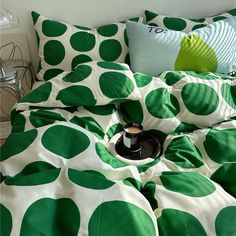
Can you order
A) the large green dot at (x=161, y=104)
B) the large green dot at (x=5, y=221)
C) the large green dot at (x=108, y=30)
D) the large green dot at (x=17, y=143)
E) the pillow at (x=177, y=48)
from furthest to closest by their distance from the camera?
the large green dot at (x=108, y=30), the pillow at (x=177, y=48), the large green dot at (x=161, y=104), the large green dot at (x=17, y=143), the large green dot at (x=5, y=221)

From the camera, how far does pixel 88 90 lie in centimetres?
114

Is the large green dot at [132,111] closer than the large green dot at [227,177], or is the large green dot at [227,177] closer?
the large green dot at [227,177]

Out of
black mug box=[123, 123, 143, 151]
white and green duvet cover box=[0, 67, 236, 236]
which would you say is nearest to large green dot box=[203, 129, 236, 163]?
white and green duvet cover box=[0, 67, 236, 236]

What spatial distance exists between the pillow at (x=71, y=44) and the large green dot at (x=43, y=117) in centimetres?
42

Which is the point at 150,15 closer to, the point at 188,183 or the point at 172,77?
the point at 172,77

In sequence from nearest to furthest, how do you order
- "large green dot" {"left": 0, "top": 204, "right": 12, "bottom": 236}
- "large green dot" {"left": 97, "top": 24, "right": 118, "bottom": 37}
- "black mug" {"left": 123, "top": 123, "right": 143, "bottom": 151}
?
"large green dot" {"left": 0, "top": 204, "right": 12, "bottom": 236}
"black mug" {"left": 123, "top": 123, "right": 143, "bottom": 151}
"large green dot" {"left": 97, "top": 24, "right": 118, "bottom": 37}

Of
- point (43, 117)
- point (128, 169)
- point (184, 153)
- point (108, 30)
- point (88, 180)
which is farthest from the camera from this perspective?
point (108, 30)

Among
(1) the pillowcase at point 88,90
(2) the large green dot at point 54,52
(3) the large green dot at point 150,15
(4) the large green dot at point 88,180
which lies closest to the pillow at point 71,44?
(2) the large green dot at point 54,52

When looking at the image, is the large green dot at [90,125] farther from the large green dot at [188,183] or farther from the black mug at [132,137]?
the large green dot at [188,183]

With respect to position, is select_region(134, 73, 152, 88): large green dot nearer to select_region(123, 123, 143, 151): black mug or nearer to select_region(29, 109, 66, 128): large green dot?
select_region(123, 123, 143, 151): black mug

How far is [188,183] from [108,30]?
99 centimetres

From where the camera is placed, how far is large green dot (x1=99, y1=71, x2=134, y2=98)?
1138mm

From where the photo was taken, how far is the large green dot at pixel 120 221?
668 millimetres

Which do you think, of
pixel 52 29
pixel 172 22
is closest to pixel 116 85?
pixel 52 29
